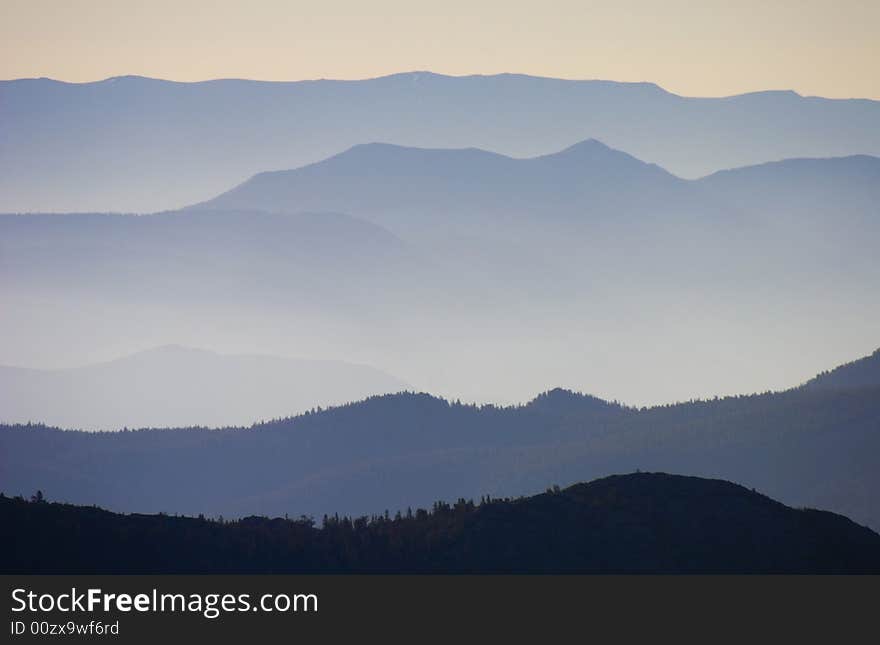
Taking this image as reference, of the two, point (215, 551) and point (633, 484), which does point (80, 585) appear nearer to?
point (215, 551)

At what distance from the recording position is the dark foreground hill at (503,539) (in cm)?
12644

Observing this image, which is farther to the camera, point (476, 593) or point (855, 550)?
point (855, 550)

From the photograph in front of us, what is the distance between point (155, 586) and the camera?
93500 mm

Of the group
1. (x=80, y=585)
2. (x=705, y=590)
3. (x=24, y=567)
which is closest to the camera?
(x=80, y=585)

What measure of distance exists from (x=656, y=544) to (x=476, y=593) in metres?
31.2

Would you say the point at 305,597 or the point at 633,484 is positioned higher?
the point at 633,484

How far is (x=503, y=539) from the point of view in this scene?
130m

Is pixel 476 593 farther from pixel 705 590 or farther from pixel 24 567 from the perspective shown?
pixel 24 567

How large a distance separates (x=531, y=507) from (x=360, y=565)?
12673 millimetres

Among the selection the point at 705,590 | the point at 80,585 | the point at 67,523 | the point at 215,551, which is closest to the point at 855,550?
the point at 705,590

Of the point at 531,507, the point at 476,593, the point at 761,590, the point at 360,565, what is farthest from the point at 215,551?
the point at 761,590

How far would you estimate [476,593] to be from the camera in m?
100

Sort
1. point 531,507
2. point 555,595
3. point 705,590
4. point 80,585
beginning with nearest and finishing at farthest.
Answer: point 80,585, point 555,595, point 705,590, point 531,507

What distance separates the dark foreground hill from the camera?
126 metres
